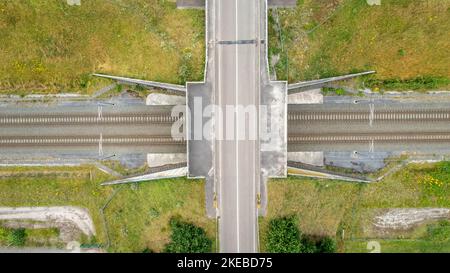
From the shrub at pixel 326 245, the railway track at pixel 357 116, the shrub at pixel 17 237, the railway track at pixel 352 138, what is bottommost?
the shrub at pixel 326 245

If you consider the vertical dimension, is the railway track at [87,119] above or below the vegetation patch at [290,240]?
above

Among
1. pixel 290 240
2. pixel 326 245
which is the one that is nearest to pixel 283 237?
pixel 290 240

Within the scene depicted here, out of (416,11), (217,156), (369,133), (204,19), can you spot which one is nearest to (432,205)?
(369,133)

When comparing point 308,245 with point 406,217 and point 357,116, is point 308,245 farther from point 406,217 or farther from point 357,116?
point 357,116

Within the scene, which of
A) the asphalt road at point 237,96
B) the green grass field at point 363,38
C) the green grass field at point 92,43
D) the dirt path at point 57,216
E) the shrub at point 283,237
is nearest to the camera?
the asphalt road at point 237,96

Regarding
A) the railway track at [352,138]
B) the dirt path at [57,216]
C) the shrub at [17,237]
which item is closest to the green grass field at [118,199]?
the dirt path at [57,216]

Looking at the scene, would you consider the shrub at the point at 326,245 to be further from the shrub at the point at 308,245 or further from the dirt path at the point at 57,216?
the dirt path at the point at 57,216

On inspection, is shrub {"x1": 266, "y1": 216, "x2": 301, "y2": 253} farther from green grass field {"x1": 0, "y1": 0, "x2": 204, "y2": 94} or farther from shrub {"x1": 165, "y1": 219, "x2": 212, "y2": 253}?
green grass field {"x1": 0, "y1": 0, "x2": 204, "y2": 94}
